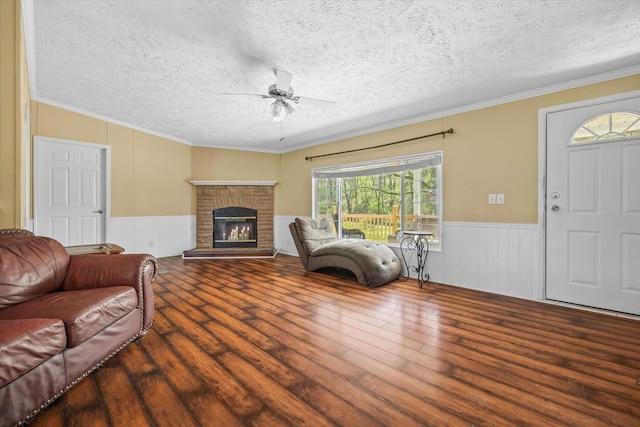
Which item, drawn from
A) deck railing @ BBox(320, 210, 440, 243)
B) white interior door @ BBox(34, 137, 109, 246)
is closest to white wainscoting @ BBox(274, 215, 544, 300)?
deck railing @ BBox(320, 210, 440, 243)

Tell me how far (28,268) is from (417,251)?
12.9ft

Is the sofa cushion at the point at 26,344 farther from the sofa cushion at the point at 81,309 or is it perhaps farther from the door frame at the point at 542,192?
the door frame at the point at 542,192

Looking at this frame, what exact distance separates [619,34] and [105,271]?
4.26m

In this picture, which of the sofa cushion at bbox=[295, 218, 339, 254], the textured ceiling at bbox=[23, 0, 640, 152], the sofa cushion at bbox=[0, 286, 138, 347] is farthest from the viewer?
the sofa cushion at bbox=[295, 218, 339, 254]

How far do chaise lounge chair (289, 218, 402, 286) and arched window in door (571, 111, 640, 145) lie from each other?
241cm

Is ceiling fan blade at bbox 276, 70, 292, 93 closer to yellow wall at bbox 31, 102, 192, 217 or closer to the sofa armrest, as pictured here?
the sofa armrest

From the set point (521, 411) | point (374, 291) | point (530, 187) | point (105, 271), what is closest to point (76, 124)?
point (105, 271)

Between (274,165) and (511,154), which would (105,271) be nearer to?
(511,154)

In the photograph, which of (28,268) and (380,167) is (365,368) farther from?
(380,167)

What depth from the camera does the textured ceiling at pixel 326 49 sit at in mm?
1934

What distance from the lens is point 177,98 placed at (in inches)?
139

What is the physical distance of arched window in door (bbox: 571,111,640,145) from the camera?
2627 millimetres

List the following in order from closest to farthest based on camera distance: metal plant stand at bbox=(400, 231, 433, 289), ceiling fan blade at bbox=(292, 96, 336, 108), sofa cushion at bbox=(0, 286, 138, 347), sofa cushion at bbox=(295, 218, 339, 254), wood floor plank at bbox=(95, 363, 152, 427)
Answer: wood floor plank at bbox=(95, 363, 152, 427) < sofa cushion at bbox=(0, 286, 138, 347) < ceiling fan blade at bbox=(292, 96, 336, 108) < metal plant stand at bbox=(400, 231, 433, 289) < sofa cushion at bbox=(295, 218, 339, 254)

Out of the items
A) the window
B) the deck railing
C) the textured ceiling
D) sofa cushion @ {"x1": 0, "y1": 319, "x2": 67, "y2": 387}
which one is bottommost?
sofa cushion @ {"x1": 0, "y1": 319, "x2": 67, "y2": 387}
